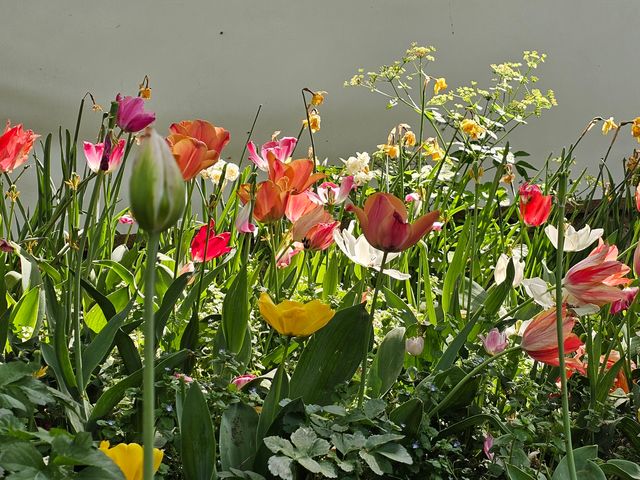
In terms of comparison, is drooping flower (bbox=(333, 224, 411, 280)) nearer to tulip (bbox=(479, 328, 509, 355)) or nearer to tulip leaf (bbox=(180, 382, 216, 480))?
tulip (bbox=(479, 328, 509, 355))

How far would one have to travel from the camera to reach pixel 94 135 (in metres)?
3.33

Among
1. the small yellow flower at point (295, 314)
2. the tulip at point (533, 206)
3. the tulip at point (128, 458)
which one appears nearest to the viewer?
the tulip at point (128, 458)

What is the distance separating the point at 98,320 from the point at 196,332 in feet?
1.02

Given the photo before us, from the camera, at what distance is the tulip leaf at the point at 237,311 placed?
3.46 feet

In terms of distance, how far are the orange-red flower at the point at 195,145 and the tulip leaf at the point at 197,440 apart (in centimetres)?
24

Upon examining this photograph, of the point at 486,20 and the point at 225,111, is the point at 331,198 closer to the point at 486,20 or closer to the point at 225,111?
the point at 225,111

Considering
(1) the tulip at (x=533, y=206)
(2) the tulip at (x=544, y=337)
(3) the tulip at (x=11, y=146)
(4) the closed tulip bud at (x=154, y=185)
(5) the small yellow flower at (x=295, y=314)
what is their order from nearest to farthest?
(4) the closed tulip bud at (x=154, y=185) < (5) the small yellow flower at (x=295, y=314) < (2) the tulip at (x=544, y=337) < (3) the tulip at (x=11, y=146) < (1) the tulip at (x=533, y=206)

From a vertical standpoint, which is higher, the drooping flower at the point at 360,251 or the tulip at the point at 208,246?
the drooping flower at the point at 360,251

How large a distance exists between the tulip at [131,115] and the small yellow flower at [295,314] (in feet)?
0.95

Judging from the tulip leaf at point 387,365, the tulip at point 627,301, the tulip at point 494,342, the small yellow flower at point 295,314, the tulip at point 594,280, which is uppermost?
the tulip at point 594,280

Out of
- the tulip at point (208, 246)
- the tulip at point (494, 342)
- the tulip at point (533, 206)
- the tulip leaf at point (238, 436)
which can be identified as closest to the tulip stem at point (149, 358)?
the tulip leaf at point (238, 436)

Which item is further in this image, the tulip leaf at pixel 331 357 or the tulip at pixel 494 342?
the tulip at pixel 494 342

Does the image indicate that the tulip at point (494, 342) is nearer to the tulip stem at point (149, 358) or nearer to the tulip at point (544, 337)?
the tulip at point (544, 337)

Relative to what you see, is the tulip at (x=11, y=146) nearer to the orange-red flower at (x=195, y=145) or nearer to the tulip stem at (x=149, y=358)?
the orange-red flower at (x=195, y=145)
